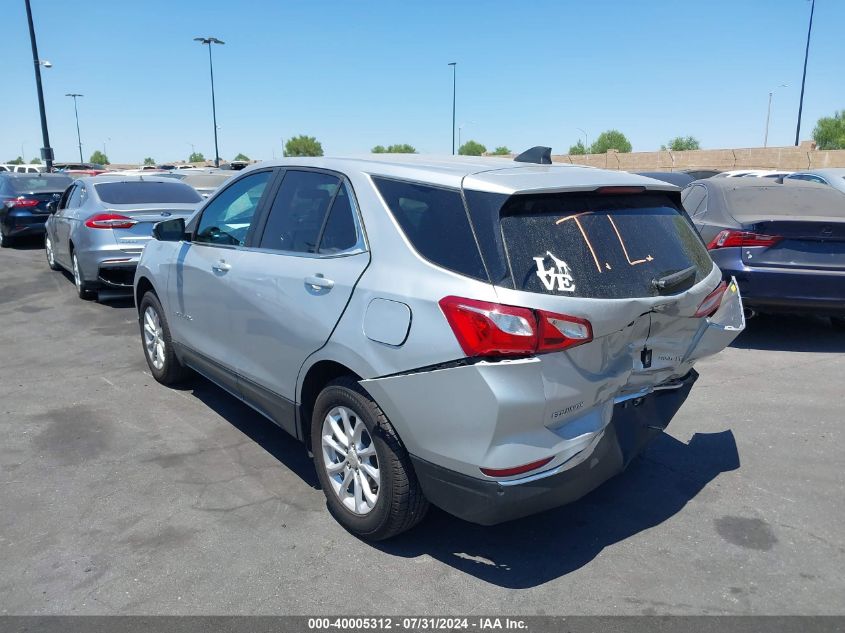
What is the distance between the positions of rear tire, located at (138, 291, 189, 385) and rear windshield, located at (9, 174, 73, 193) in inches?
393

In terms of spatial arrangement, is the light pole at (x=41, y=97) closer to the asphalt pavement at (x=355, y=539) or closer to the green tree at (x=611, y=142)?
the asphalt pavement at (x=355, y=539)

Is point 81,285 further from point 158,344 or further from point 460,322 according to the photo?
point 460,322

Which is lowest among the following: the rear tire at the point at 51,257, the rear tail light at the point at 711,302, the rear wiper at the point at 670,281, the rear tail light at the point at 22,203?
the rear tire at the point at 51,257

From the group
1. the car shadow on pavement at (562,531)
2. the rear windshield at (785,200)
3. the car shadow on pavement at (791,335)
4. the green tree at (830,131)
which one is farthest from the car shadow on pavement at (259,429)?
the green tree at (830,131)

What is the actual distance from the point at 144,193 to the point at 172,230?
4760mm

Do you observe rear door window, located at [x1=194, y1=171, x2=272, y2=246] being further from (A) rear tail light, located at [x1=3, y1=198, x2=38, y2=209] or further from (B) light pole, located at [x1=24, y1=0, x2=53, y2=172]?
(B) light pole, located at [x1=24, y1=0, x2=53, y2=172]

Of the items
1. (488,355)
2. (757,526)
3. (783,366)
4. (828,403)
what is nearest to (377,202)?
(488,355)

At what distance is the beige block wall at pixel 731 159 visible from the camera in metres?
39.3

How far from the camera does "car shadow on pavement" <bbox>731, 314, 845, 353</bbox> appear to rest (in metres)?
7.00

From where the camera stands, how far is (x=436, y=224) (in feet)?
9.90

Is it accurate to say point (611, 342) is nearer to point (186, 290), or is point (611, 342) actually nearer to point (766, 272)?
point (186, 290)

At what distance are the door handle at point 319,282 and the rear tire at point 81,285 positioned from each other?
641cm

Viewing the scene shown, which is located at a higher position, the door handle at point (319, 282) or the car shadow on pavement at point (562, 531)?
the door handle at point (319, 282)

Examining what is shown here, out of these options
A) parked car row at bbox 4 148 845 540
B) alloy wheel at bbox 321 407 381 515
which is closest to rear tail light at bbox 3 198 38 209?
parked car row at bbox 4 148 845 540
